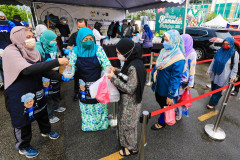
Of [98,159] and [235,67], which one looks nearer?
[98,159]

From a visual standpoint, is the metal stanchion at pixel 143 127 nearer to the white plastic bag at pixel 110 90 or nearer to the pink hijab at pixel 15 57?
the white plastic bag at pixel 110 90

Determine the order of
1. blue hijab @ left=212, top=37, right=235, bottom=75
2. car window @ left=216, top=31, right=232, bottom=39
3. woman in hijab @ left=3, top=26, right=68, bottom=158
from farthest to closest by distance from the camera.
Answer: car window @ left=216, top=31, right=232, bottom=39
blue hijab @ left=212, top=37, right=235, bottom=75
woman in hijab @ left=3, top=26, right=68, bottom=158

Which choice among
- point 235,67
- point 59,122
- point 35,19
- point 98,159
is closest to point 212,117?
point 235,67

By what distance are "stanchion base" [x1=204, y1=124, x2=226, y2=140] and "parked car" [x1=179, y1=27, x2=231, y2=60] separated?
557 cm

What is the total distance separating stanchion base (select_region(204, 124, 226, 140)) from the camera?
8.72ft

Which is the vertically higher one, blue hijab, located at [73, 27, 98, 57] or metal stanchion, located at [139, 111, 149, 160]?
blue hijab, located at [73, 27, 98, 57]

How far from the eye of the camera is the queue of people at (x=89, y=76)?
171cm

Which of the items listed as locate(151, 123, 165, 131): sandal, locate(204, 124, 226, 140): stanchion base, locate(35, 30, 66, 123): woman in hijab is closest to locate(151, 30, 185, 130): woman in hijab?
locate(151, 123, 165, 131): sandal

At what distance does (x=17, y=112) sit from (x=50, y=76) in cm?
63

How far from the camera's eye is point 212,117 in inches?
129

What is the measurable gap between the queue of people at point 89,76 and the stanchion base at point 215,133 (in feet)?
2.00

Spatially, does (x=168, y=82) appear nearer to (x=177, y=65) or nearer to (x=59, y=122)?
(x=177, y=65)

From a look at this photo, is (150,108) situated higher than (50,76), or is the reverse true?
(50,76)

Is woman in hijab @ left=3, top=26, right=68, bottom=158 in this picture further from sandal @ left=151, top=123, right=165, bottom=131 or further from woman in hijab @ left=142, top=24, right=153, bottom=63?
woman in hijab @ left=142, top=24, right=153, bottom=63
